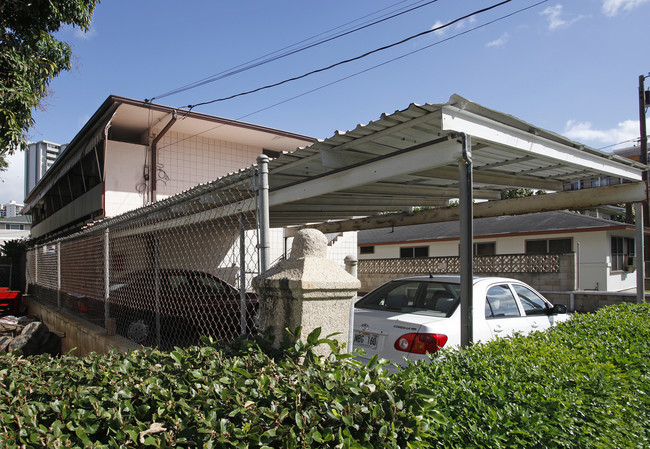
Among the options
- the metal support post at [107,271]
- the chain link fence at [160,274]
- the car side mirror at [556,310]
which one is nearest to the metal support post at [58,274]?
the chain link fence at [160,274]

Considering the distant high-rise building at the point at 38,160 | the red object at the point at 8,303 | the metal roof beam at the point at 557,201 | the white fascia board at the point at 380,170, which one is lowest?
the red object at the point at 8,303

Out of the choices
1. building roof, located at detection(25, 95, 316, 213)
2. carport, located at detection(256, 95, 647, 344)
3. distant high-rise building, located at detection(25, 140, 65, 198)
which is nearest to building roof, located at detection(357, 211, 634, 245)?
building roof, located at detection(25, 95, 316, 213)

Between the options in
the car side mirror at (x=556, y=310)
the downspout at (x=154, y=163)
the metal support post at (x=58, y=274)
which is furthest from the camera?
the downspout at (x=154, y=163)

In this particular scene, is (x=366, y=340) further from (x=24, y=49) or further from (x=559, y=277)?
(x=559, y=277)

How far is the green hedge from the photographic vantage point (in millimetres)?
1672

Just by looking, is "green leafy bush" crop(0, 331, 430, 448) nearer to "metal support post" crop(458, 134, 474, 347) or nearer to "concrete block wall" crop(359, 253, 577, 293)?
"metal support post" crop(458, 134, 474, 347)

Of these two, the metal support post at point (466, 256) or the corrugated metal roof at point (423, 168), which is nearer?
the metal support post at point (466, 256)

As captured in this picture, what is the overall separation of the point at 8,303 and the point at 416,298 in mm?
12425

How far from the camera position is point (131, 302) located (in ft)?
19.8

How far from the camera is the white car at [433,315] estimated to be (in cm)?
468

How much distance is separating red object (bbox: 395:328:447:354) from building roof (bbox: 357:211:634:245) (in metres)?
12.9

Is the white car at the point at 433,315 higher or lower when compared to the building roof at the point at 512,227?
lower

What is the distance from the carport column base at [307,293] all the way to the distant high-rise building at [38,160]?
25040 millimetres

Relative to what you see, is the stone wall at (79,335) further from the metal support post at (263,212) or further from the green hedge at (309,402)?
the metal support post at (263,212)
